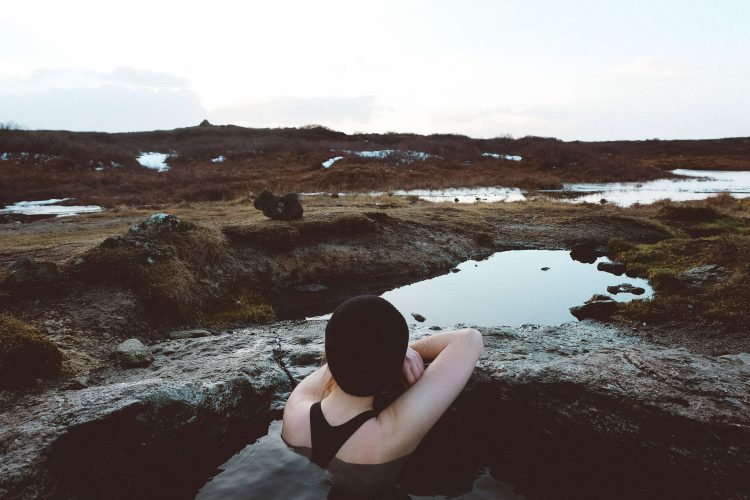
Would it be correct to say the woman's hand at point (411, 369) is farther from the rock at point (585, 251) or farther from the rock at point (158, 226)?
the rock at point (585, 251)

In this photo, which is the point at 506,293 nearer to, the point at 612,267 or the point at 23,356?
the point at 612,267

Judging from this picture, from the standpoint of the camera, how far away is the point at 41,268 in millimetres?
6402

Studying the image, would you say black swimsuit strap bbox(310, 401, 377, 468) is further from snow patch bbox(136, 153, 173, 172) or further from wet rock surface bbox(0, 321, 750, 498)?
snow patch bbox(136, 153, 173, 172)

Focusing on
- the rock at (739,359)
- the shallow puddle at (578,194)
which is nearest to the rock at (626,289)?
the rock at (739,359)

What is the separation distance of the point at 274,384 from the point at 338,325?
2.20 m

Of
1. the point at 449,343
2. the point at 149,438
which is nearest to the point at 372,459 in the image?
the point at 449,343

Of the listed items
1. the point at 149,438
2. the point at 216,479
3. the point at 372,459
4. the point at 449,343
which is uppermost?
the point at 449,343

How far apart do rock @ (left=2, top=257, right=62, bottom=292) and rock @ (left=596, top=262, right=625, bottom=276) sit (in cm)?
974

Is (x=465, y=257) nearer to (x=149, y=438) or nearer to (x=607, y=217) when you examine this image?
(x=607, y=217)

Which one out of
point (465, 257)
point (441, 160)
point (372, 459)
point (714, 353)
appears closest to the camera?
point (372, 459)

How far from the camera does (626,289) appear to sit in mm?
8305

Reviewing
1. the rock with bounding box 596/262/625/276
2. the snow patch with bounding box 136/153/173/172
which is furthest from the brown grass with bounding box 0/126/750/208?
the rock with bounding box 596/262/625/276

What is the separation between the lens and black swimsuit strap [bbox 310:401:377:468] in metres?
2.66

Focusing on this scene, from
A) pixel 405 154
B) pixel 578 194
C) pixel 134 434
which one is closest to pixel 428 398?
pixel 134 434
